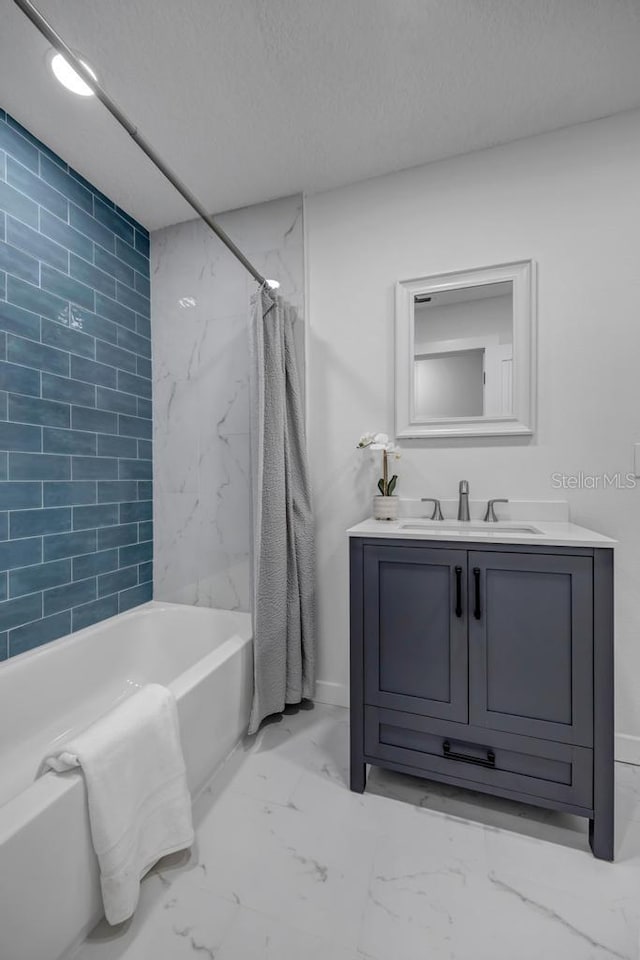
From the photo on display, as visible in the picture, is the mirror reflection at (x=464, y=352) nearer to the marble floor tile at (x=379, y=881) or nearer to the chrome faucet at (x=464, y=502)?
the chrome faucet at (x=464, y=502)

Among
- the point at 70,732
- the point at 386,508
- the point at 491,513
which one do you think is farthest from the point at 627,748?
the point at 70,732

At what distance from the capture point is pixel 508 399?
5.71ft

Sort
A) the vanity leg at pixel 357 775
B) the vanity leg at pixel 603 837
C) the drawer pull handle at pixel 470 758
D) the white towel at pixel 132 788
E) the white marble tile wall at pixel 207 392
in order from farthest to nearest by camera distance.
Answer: the white marble tile wall at pixel 207 392 < the vanity leg at pixel 357 775 < the drawer pull handle at pixel 470 758 < the vanity leg at pixel 603 837 < the white towel at pixel 132 788

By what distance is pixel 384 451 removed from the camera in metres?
1.88

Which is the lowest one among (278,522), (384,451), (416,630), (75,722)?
(75,722)

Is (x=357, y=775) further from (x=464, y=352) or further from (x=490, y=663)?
(x=464, y=352)

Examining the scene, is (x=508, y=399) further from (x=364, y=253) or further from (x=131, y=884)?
(x=131, y=884)

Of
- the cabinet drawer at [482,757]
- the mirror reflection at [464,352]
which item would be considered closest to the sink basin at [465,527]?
the mirror reflection at [464,352]

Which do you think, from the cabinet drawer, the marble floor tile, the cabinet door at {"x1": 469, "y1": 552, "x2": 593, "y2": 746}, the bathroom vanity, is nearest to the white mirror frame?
the bathroom vanity

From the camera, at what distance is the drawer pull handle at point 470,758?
4.33ft

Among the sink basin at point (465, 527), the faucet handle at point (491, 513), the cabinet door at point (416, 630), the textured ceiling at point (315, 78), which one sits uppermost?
the textured ceiling at point (315, 78)

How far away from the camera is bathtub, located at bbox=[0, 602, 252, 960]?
2.74 feet

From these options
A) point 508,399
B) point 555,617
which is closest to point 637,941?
point 555,617

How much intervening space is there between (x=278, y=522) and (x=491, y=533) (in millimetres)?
865
